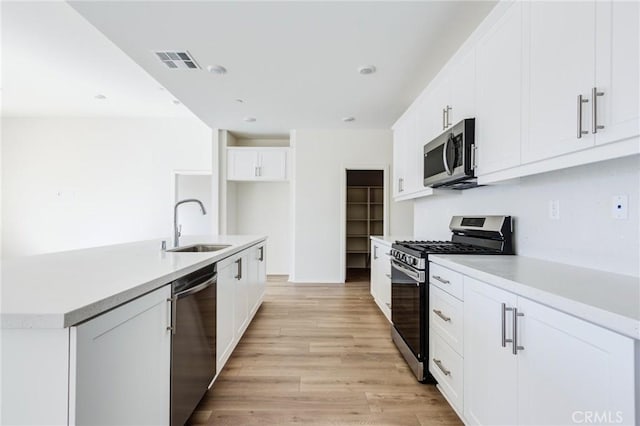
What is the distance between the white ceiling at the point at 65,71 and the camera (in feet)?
9.96

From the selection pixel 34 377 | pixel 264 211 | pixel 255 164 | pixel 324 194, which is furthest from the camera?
pixel 264 211

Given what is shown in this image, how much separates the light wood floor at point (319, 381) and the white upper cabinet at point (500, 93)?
1.55 metres

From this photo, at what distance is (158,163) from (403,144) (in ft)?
16.9

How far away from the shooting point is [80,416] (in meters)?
0.83

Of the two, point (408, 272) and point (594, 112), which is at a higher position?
point (594, 112)

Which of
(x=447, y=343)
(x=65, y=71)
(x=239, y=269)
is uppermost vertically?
(x=65, y=71)

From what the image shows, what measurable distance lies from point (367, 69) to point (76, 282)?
3024mm

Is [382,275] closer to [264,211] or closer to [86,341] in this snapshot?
[86,341]

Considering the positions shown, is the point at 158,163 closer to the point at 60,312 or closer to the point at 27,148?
the point at 27,148

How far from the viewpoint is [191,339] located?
Result: 155cm

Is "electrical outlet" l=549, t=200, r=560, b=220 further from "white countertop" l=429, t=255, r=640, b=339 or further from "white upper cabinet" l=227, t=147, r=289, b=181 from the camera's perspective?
"white upper cabinet" l=227, t=147, r=289, b=181

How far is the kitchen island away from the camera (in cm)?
79

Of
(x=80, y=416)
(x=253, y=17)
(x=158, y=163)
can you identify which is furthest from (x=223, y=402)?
(x=158, y=163)

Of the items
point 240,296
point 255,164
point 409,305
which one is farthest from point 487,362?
point 255,164
